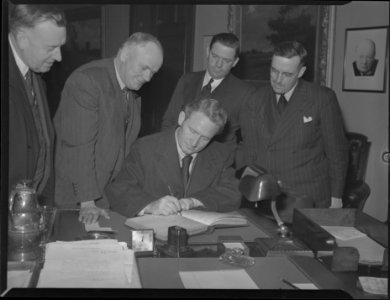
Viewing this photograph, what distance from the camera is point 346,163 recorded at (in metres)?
2.25

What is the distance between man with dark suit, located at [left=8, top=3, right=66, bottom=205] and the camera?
82.1 inches

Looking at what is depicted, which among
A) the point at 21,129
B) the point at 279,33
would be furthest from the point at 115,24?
the point at 279,33

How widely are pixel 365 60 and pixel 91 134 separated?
1.20 m

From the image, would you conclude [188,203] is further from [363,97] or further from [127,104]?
Answer: [363,97]

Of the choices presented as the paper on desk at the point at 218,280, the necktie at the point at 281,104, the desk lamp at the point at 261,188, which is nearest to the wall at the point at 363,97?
the necktie at the point at 281,104

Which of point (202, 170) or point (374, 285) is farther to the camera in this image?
point (202, 170)

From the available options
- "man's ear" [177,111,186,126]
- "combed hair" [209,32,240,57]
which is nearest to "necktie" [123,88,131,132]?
"man's ear" [177,111,186,126]

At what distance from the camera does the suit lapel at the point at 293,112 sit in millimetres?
2209

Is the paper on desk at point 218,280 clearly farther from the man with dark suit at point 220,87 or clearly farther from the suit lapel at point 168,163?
the man with dark suit at point 220,87

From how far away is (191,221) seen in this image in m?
2.13

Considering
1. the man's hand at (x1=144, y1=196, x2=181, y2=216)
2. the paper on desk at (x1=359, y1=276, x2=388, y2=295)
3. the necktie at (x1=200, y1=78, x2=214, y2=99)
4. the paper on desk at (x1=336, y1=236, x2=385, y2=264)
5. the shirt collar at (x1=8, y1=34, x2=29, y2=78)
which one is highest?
the shirt collar at (x1=8, y1=34, x2=29, y2=78)

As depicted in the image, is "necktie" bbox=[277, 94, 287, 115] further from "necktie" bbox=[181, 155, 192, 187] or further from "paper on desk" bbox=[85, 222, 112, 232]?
"paper on desk" bbox=[85, 222, 112, 232]

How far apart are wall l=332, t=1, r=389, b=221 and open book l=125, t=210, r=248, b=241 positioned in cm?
59

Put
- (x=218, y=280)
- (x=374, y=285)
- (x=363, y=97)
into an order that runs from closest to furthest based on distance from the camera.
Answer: (x=374, y=285)
(x=218, y=280)
(x=363, y=97)
